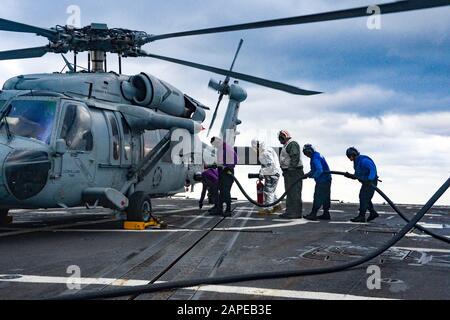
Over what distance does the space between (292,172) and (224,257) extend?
6751 millimetres

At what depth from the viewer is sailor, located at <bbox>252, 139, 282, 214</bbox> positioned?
13914 millimetres

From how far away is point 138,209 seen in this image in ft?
35.1

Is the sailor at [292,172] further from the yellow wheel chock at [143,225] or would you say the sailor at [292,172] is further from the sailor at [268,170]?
the yellow wheel chock at [143,225]

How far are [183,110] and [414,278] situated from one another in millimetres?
8240

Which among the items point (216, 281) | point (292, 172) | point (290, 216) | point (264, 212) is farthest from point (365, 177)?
point (216, 281)

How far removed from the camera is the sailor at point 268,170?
1391 cm

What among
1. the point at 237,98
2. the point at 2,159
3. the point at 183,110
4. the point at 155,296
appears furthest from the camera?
the point at 237,98

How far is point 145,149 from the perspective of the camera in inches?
472

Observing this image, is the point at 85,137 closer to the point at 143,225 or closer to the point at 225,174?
the point at 143,225

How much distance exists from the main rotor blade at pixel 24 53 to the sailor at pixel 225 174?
495cm
